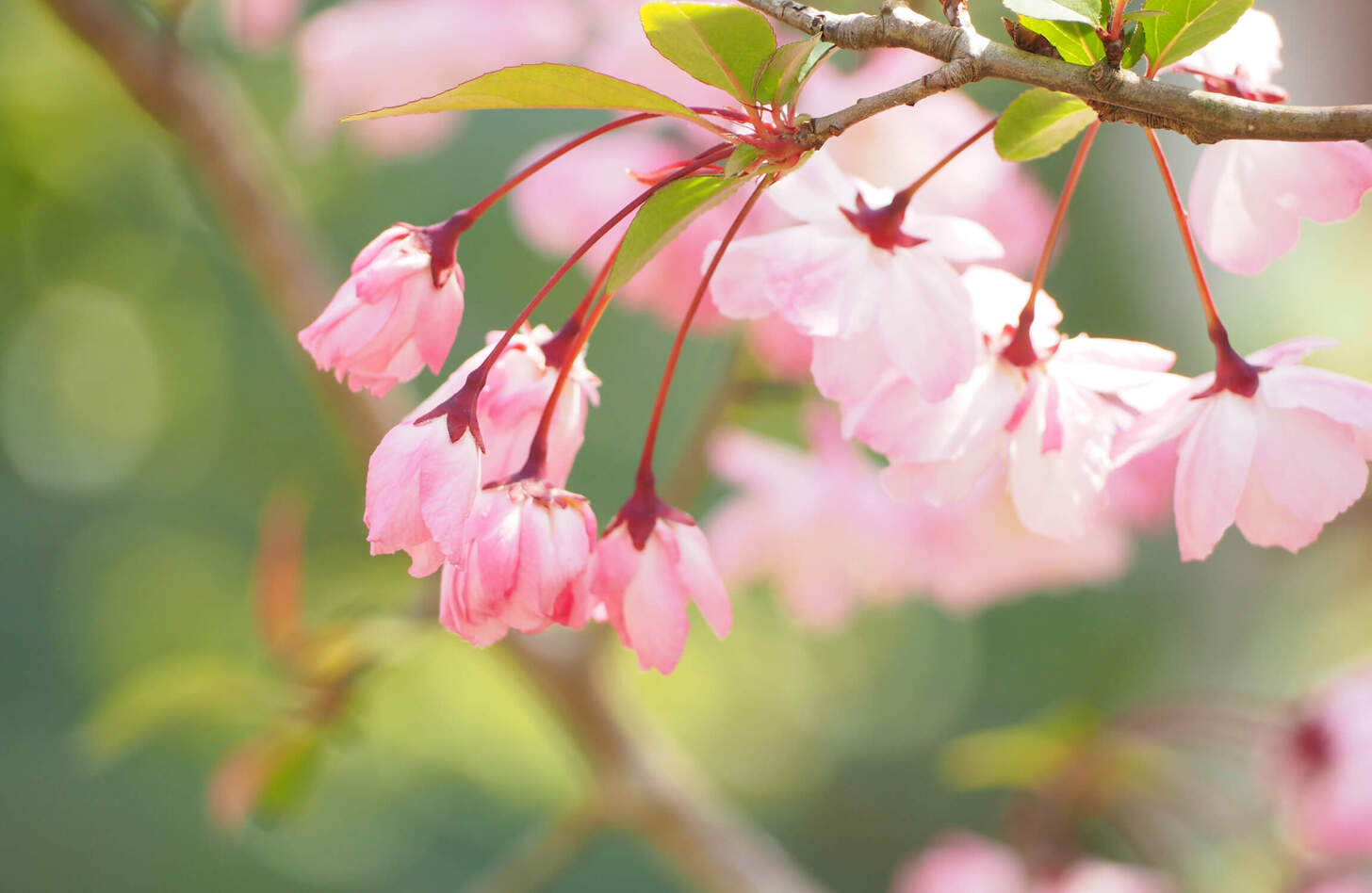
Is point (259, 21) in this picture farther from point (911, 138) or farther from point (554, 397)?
point (554, 397)

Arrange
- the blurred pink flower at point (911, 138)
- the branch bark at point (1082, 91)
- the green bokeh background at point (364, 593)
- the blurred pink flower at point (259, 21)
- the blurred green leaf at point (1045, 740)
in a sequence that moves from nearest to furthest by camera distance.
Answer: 1. the branch bark at point (1082, 91)
2. the blurred pink flower at point (911, 138)
3. the blurred green leaf at point (1045, 740)
4. the blurred pink flower at point (259, 21)
5. the green bokeh background at point (364, 593)

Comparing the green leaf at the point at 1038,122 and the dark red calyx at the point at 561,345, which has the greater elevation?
the green leaf at the point at 1038,122

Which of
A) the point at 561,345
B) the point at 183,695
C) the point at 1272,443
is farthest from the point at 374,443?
the point at 1272,443

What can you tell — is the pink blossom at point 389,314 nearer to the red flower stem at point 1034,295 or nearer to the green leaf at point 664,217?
the green leaf at point 664,217

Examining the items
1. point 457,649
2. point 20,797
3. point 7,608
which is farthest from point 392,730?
point 7,608

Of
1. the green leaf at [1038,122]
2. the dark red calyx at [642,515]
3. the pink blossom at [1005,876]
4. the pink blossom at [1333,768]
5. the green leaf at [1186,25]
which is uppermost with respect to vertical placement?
the green leaf at [1186,25]

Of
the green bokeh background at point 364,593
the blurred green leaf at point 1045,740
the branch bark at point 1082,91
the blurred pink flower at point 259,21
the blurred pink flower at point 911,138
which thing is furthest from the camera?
the green bokeh background at point 364,593

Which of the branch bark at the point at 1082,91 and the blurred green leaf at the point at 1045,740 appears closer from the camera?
the branch bark at the point at 1082,91

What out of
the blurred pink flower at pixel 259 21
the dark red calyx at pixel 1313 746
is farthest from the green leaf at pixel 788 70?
the blurred pink flower at pixel 259 21
